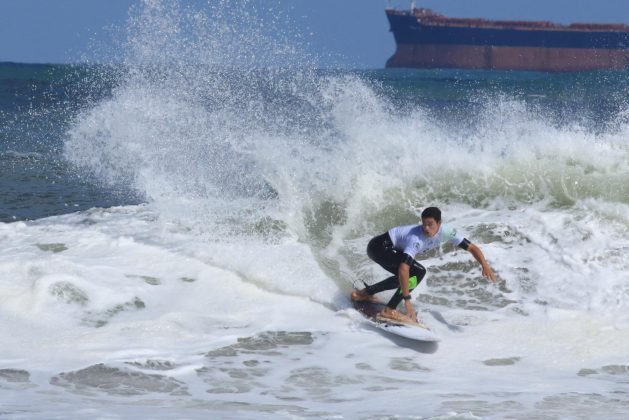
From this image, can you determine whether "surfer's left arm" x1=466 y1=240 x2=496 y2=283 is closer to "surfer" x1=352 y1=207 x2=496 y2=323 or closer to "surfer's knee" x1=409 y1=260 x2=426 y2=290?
"surfer" x1=352 y1=207 x2=496 y2=323

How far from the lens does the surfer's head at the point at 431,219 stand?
27.2 feet

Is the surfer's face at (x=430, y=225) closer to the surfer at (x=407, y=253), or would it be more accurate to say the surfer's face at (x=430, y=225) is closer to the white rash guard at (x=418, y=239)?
the surfer at (x=407, y=253)

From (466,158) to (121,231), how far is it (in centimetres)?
482

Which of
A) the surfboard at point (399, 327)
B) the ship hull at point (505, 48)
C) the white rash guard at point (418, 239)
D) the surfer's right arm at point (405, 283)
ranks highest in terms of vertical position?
the ship hull at point (505, 48)

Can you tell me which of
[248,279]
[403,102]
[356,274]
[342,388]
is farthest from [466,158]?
[403,102]

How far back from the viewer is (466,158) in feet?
41.6

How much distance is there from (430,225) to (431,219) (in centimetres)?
6

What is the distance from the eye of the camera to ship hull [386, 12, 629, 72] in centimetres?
7625

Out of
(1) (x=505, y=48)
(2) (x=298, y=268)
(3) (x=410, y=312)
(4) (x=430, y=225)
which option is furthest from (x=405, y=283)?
(1) (x=505, y=48)

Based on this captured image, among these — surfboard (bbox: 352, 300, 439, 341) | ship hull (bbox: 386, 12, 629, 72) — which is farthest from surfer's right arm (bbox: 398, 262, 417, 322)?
ship hull (bbox: 386, 12, 629, 72)

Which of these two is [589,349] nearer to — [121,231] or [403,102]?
[121,231]

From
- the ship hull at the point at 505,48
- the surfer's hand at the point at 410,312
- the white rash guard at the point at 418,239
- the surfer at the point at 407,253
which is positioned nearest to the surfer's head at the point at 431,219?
the surfer at the point at 407,253

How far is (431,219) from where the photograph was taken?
8.31 metres

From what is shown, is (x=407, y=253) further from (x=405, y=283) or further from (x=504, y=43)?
(x=504, y=43)
